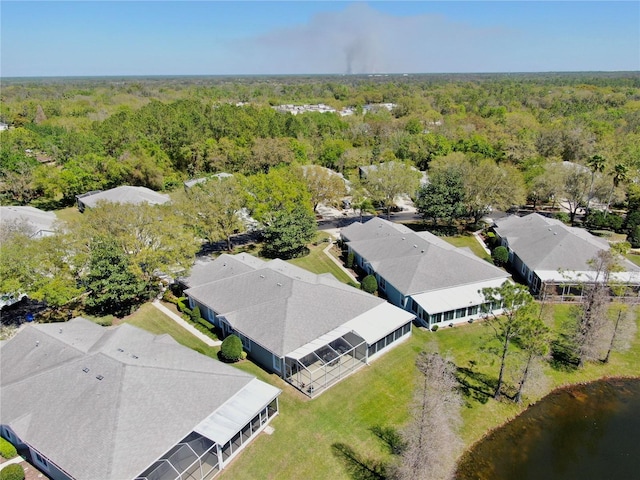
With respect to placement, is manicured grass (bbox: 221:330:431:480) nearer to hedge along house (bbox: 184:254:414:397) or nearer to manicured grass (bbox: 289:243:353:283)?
hedge along house (bbox: 184:254:414:397)

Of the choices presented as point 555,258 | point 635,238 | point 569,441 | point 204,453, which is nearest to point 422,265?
point 555,258

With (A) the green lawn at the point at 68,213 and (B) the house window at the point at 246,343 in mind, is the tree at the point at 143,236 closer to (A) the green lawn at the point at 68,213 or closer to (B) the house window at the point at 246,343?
(B) the house window at the point at 246,343

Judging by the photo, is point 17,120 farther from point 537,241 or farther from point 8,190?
point 537,241

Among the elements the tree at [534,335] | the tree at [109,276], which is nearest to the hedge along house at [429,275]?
the tree at [534,335]

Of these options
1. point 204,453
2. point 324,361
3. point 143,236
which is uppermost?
point 143,236

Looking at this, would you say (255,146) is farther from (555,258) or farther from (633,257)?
(633,257)

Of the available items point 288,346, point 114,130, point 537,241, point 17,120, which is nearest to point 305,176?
point 537,241

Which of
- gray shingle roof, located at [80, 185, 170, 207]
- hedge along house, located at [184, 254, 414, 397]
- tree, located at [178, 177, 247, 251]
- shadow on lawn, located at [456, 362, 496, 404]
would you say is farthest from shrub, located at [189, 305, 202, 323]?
gray shingle roof, located at [80, 185, 170, 207]
